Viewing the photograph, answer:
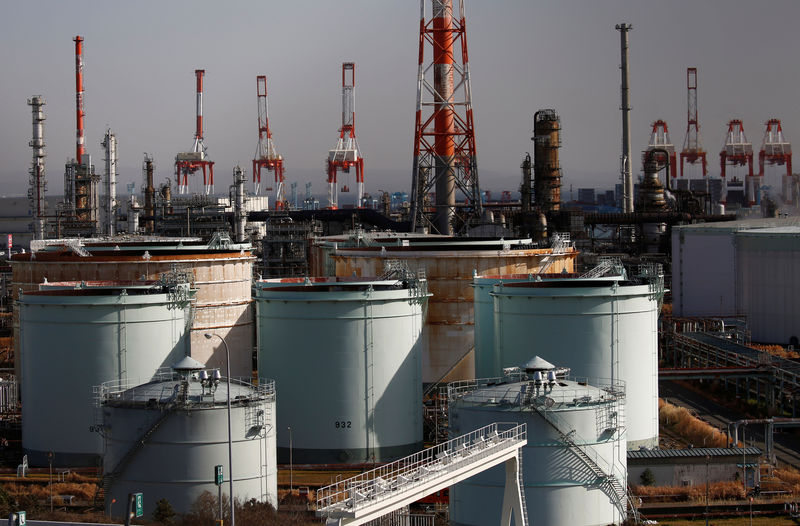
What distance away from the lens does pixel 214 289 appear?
4756cm

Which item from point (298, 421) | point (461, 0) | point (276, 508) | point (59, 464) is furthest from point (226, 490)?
point (461, 0)

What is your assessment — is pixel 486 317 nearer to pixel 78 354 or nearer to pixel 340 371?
pixel 340 371

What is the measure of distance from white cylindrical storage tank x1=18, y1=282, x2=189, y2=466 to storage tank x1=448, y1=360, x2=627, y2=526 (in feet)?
39.7

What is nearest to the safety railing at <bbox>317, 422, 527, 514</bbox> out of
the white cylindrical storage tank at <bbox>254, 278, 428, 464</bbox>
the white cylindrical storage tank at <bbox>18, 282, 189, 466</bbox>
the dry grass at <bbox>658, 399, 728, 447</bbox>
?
the white cylindrical storage tank at <bbox>254, 278, 428, 464</bbox>

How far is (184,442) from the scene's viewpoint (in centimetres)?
3288

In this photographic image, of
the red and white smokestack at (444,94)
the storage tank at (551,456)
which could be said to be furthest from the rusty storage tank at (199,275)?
the red and white smokestack at (444,94)

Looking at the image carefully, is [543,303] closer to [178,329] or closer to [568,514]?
[568,514]

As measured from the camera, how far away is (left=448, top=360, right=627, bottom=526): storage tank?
33219mm

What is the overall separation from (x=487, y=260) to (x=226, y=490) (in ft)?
60.3

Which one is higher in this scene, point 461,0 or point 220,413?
point 461,0

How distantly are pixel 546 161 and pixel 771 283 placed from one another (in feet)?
80.9

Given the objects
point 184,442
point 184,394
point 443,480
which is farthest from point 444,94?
point 443,480

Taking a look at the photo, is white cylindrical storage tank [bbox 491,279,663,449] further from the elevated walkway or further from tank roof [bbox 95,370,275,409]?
tank roof [bbox 95,370,275,409]

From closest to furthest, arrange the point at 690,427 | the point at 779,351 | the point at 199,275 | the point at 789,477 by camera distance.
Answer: the point at 789,477 < the point at 199,275 < the point at 690,427 < the point at 779,351
